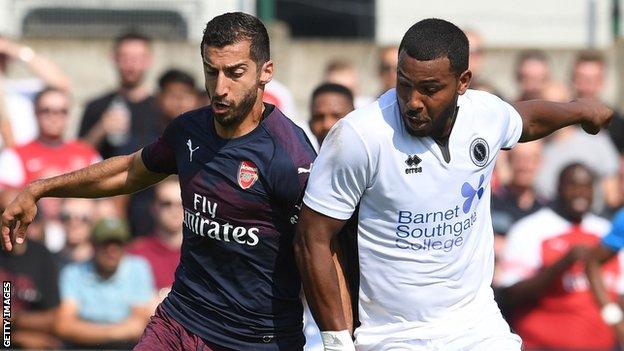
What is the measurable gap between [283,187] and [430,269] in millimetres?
749

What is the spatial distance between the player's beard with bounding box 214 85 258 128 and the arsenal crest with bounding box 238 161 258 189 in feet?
0.64

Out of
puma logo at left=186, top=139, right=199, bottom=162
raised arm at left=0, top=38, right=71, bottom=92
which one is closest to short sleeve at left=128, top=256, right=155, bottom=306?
raised arm at left=0, top=38, right=71, bottom=92

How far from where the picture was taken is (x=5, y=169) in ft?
36.0

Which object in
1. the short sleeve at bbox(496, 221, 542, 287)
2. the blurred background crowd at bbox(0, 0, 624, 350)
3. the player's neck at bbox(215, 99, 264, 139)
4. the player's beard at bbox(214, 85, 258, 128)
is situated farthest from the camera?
the short sleeve at bbox(496, 221, 542, 287)

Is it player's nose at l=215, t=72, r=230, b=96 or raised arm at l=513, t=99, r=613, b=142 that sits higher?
player's nose at l=215, t=72, r=230, b=96

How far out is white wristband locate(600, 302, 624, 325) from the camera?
33.9 ft

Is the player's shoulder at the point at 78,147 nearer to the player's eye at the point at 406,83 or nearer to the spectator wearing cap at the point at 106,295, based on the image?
the spectator wearing cap at the point at 106,295

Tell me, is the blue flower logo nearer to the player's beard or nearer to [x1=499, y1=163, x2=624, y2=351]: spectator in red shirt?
the player's beard

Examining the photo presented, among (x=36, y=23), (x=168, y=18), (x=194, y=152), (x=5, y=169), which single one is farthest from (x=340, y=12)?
(x=194, y=152)

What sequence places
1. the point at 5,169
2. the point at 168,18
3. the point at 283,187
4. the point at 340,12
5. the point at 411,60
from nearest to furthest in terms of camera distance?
the point at 411,60 < the point at 283,187 < the point at 5,169 < the point at 168,18 < the point at 340,12

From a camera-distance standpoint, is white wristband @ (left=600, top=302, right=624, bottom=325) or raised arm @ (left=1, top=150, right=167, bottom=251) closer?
raised arm @ (left=1, top=150, right=167, bottom=251)

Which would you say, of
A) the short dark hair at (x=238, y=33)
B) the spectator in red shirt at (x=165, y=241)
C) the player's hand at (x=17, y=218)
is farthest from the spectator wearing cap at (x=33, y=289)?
the short dark hair at (x=238, y=33)

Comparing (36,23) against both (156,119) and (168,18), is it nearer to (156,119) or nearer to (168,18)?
(168,18)

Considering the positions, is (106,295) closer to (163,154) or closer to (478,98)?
(163,154)
